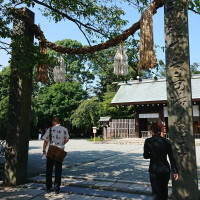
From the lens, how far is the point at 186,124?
313 centimetres

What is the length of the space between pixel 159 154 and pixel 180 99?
3.07 feet

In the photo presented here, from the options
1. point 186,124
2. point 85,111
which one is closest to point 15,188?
point 186,124

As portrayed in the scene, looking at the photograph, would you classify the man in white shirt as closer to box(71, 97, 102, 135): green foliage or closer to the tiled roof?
the tiled roof

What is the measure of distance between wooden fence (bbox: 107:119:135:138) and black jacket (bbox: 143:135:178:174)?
17.3 meters

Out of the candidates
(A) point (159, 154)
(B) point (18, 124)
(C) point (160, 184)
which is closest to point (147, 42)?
(A) point (159, 154)

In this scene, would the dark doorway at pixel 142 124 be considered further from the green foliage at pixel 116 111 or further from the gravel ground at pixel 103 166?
the gravel ground at pixel 103 166

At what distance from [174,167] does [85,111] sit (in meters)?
20.3

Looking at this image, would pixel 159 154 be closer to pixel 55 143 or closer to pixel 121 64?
pixel 121 64

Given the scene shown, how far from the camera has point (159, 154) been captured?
2.96 m

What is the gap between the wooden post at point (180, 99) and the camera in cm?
306

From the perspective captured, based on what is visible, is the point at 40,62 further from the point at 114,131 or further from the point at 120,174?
the point at 114,131

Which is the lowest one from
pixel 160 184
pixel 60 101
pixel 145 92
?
pixel 160 184

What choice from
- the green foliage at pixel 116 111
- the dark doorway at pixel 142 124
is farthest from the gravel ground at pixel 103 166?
the green foliage at pixel 116 111

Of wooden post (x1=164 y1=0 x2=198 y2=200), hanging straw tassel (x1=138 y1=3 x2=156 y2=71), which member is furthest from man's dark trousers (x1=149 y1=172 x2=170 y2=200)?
hanging straw tassel (x1=138 y1=3 x2=156 y2=71)
